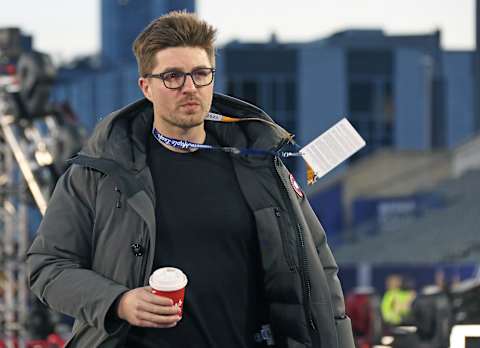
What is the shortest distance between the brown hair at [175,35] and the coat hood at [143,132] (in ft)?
0.63

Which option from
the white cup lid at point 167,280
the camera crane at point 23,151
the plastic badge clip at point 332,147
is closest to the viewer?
the white cup lid at point 167,280

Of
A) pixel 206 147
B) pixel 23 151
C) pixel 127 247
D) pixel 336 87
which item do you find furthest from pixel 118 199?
pixel 336 87

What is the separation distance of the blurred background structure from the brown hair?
571mm

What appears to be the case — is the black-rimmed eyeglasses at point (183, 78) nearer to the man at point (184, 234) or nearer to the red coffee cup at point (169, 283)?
the man at point (184, 234)

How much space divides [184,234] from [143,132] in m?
0.35

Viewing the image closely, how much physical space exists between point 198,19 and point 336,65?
66467mm

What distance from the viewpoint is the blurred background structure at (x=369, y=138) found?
16781mm

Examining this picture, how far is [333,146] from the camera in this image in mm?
4316

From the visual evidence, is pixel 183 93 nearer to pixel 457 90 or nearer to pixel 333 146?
pixel 333 146

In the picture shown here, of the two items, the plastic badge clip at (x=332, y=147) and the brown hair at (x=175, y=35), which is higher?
the brown hair at (x=175, y=35)

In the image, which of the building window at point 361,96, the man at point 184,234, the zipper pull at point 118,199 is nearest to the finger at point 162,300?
the man at point 184,234

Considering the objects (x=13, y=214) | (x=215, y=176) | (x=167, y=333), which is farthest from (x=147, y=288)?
(x=13, y=214)

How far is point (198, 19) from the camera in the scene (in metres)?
4.05

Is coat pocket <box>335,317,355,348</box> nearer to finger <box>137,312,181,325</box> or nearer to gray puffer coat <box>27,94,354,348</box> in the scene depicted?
gray puffer coat <box>27,94,354,348</box>
